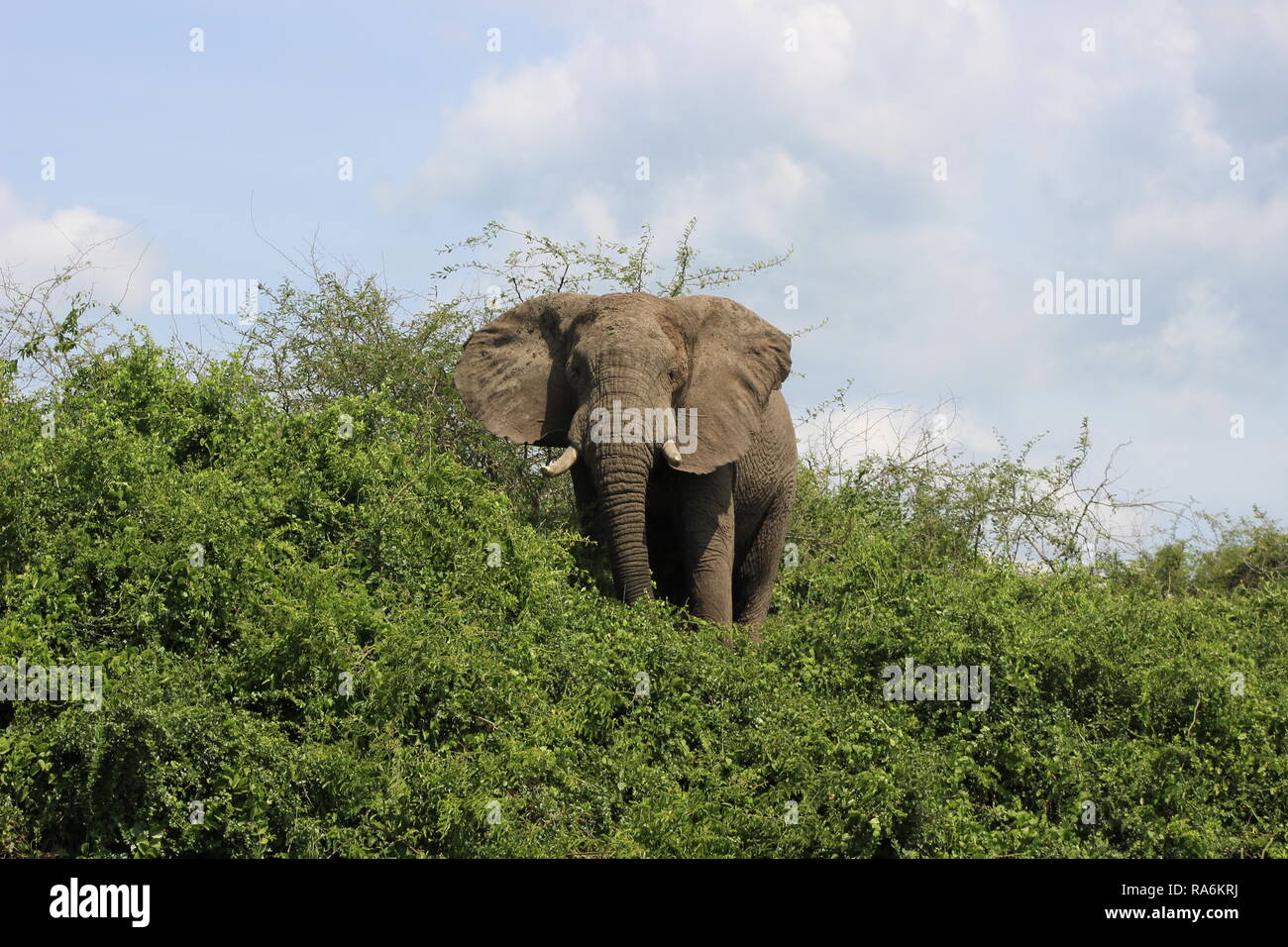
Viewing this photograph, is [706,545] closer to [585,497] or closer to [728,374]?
[585,497]

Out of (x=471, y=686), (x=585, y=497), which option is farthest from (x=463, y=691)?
(x=585, y=497)

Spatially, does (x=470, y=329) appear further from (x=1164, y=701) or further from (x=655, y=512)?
(x=1164, y=701)

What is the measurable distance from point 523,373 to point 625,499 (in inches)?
69.7

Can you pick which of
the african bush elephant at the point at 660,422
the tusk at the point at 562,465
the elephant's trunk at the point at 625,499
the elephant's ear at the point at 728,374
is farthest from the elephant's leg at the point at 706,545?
the tusk at the point at 562,465

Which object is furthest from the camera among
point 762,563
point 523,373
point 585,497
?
point 762,563

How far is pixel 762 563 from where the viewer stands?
13.3m

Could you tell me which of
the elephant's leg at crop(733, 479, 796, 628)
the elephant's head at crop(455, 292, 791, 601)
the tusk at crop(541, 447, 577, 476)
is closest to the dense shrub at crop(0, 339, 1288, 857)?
the tusk at crop(541, 447, 577, 476)

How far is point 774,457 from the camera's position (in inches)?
513

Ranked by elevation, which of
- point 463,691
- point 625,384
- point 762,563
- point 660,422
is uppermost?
point 625,384

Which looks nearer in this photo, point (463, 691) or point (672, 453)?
point (463, 691)

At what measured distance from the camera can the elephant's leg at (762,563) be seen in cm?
1327

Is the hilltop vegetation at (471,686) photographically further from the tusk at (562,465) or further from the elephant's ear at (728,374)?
the elephant's ear at (728,374)
